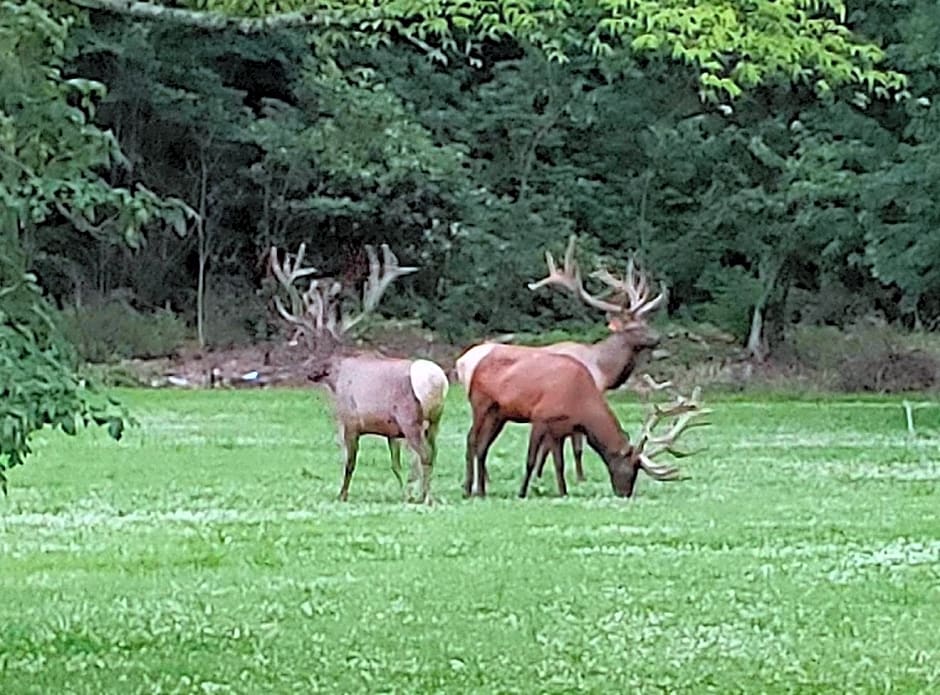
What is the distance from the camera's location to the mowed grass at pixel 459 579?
29.1ft

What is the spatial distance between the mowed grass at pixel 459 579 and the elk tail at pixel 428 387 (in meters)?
0.73

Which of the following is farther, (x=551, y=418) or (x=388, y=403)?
(x=551, y=418)

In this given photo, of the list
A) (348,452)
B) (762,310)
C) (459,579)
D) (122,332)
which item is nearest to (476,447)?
(348,452)

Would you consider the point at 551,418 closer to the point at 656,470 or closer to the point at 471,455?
the point at 471,455

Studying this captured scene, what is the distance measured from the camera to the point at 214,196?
3916 centimetres

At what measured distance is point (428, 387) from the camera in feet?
55.7

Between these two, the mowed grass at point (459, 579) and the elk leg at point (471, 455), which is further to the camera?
the elk leg at point (471, 455)

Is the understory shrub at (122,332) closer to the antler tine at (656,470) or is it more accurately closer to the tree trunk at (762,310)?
the tree trunk at (762,310)

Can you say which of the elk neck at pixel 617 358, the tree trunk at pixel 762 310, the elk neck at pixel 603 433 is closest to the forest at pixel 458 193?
the tree trunk at pixel 762 310

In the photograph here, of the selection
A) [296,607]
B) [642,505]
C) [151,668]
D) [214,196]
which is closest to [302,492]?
[642,505]

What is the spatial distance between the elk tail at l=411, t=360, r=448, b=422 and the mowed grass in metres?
0.73

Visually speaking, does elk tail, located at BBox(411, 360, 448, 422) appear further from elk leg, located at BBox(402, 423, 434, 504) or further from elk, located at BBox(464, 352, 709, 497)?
elk, located at BBox(464, 352, 709, 497)

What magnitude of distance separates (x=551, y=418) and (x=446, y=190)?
20457mm

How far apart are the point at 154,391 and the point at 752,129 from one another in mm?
10430
